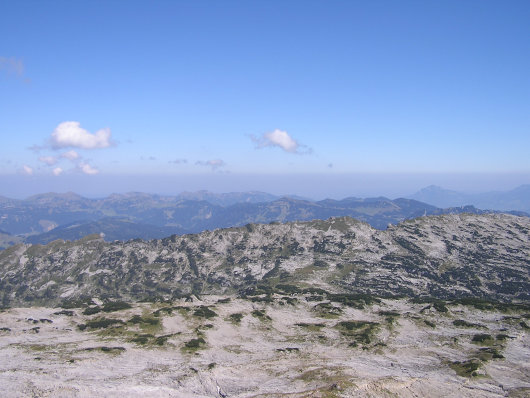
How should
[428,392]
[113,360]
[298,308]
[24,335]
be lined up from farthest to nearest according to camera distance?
[298,308]
[24,335]
[113,360]
[428,392]

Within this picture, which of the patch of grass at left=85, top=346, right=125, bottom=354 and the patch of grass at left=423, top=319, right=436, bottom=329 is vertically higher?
the patch of grass at left=85, top=346, right=125, bottom=354

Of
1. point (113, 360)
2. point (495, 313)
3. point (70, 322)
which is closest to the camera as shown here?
point (113, 360)

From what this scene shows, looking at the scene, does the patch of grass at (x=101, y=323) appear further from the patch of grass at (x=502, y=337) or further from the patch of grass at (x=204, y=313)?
the patch of grass at (x=502, y=337)

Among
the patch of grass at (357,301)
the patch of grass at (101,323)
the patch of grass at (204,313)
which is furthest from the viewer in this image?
the patch of grass at (357,301)

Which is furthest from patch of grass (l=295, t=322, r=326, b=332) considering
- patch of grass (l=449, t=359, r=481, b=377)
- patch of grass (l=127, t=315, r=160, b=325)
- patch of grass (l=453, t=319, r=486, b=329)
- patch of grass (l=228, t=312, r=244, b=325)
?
patch of grass (l=127, t=315, r=160, b=325)

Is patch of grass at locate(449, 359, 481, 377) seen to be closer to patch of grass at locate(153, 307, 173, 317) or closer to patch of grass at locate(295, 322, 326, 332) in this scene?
patch of grass at locate(295, 322, 326, 332)

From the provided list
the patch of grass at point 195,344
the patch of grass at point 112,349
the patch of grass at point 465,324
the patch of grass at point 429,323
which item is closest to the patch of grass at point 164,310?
the patch of grass at point 195,344

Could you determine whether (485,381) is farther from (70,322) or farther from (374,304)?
(70,322)

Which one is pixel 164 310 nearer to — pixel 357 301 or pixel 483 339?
pixel 357 301

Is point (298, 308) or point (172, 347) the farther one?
point (298, 308)

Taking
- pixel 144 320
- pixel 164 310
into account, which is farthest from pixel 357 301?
pixel 144 320

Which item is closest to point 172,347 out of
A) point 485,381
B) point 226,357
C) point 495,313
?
point 226,357
